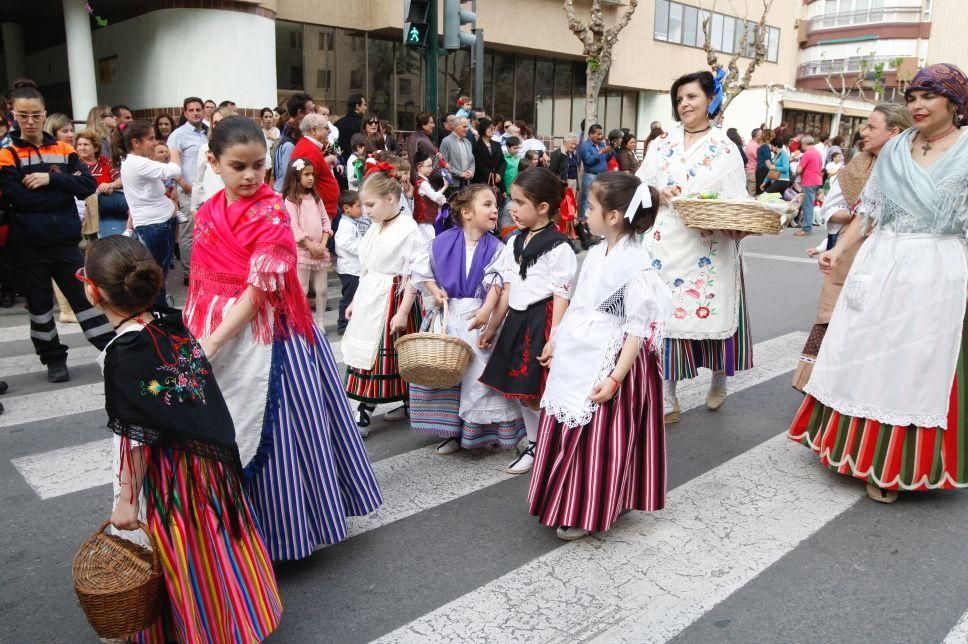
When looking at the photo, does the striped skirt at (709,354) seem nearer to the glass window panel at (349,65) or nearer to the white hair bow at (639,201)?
the white hair bow at (639,201)

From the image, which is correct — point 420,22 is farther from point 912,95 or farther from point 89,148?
point 912,95

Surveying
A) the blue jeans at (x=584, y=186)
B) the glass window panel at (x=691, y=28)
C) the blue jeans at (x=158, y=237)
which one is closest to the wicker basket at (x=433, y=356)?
the blue jeans at (x=158, y=237)

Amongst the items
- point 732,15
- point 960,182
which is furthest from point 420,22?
point 732,15

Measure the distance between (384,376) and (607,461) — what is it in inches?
67.2

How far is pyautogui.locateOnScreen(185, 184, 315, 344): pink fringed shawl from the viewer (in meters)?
2.94

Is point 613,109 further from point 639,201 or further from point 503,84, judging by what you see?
point 639,201

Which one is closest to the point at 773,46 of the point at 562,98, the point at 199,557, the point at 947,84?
the point at 562,98

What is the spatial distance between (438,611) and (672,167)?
10.0ft

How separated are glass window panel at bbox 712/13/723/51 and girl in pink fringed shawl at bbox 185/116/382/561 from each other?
31.4 meters

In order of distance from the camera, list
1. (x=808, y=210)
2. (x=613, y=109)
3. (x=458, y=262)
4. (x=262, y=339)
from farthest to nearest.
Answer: (x=613, y=109) < (x=808, y=210) < (x=458, y=262) < (x=262, y=339)

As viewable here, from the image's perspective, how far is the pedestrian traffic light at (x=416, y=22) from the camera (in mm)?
9984

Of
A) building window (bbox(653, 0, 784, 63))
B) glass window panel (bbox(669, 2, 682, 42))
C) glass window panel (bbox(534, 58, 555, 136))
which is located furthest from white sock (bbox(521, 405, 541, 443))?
glass window panel (bbox(669, 2, 682, 42))

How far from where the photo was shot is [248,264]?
296cm

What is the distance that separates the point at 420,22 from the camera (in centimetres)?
1012
